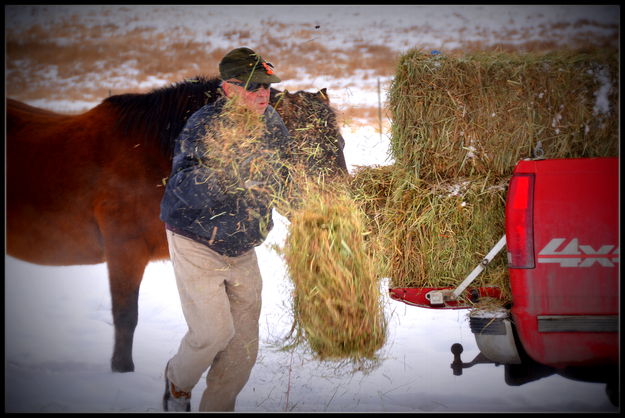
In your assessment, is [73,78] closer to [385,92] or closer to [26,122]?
[26,122]

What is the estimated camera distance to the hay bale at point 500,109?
2.79 metres

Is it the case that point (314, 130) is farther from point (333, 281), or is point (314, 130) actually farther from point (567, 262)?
point (567, 262)

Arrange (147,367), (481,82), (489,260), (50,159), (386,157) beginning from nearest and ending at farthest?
(489,260) < (481,82) < (386,157) < (147,367) < (50,159)

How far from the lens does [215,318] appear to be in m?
2.35

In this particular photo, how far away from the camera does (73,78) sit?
4301 millimetres

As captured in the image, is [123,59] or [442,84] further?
[123,59]

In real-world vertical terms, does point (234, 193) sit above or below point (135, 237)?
above

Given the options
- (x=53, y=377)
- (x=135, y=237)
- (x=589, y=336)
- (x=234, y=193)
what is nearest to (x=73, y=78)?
(x=135, y=237)

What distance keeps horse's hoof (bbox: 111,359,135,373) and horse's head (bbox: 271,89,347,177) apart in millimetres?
2313

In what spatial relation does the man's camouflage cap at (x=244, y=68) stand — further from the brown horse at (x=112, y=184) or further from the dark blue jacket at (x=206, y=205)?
the brown horse at (x=112, y=184)

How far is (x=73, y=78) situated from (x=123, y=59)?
517 millimetres

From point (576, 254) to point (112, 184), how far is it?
335 cm

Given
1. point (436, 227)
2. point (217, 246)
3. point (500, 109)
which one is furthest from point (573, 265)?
point (217, 246)

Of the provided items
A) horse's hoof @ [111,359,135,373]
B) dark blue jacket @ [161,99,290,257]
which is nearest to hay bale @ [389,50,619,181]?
dark blue jacket @ [161,99,290,257]
